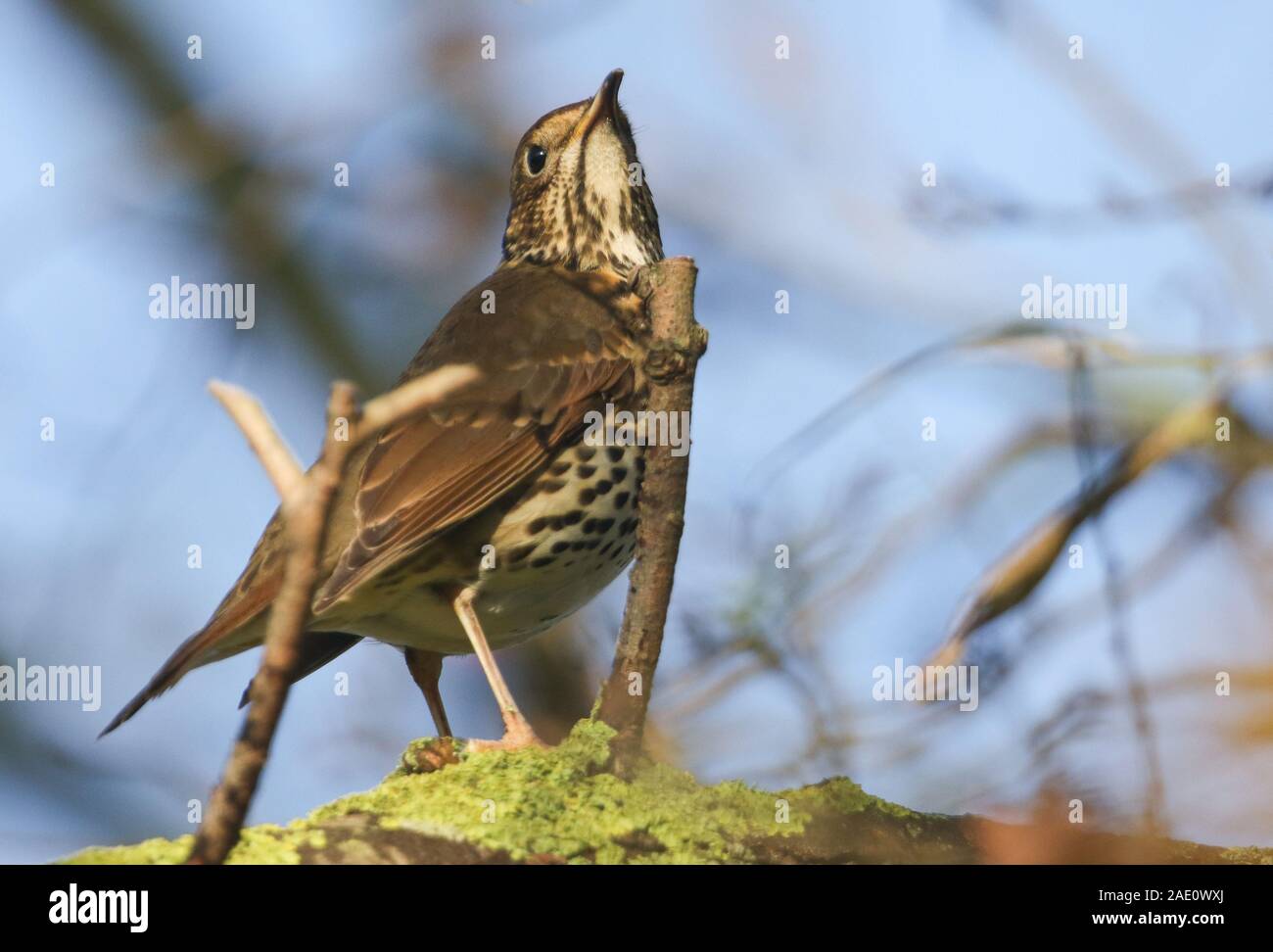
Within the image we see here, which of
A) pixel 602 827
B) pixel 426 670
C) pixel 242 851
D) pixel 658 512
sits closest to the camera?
pixel 242 851

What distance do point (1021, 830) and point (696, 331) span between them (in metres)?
Answer: 1.39

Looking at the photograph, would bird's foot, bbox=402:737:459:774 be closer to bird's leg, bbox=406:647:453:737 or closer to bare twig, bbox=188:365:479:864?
bare twig, bbox=188:365:479:864

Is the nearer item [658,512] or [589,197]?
[658,512]

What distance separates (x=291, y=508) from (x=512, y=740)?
1.59m

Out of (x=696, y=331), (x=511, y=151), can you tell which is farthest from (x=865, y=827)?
(x=511, y=151)

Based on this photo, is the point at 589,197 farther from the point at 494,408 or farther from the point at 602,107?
the point at 494,408

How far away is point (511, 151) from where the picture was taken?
22.6 feet

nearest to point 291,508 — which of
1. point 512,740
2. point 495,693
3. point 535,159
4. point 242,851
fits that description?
point 242,851

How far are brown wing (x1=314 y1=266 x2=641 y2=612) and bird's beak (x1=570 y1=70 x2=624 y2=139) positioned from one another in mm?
643

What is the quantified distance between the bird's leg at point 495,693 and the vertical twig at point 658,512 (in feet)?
1.24

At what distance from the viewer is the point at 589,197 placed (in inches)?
211

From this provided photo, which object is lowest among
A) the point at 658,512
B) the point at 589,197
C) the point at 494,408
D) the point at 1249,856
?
the point at 1249,856
